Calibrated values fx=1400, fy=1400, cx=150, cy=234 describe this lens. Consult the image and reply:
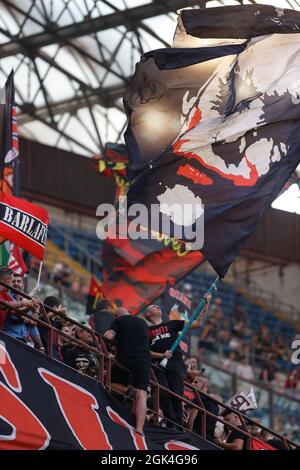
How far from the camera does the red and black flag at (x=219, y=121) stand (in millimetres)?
18000

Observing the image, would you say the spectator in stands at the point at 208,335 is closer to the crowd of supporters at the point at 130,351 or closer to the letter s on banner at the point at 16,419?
the crowd of supporters at the point at 130,351

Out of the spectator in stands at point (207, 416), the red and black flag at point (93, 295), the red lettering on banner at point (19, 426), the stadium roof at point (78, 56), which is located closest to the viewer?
the red lettering on banner at point (19, 426)

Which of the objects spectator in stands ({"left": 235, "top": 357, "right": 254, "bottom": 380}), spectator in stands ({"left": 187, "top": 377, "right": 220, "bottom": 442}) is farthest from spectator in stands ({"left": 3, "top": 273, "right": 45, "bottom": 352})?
spectator in stands ({"left": 235, "top": 357, "right": 254, "bottom": 380})

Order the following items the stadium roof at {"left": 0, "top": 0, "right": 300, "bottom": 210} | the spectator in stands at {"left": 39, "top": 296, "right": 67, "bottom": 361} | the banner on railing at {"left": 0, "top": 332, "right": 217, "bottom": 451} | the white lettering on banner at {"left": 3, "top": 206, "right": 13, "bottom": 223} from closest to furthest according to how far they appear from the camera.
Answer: the banner on railing at {"left": 0, "top": 332, "right": 217, "bottom": 451}
the spectator in stands at {"left": 39, "top": 296, "right": 67, "bottom": 361}
the white lettering on banner at {"left": 3, "top": 206, "right": 13, "bottom": 223}
the stadium roof at {"left": 0, "top": 0, "right": 300, "bottom": 210}

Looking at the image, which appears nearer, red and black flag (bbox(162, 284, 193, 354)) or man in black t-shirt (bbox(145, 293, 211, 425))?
man in black t-shirt (bbox(145, 293, 211, 425))

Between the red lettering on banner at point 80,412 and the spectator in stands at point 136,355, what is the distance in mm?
538

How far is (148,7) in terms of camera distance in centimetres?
3438

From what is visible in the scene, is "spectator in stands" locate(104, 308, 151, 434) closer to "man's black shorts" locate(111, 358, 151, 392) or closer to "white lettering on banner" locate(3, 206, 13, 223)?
"man's black shorts" locate(111, 358, 151, 392)

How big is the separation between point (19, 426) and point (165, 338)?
286 cm

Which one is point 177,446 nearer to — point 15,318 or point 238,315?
point 15,318

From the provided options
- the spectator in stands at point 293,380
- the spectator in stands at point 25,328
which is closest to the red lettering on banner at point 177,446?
the spectator in stands at point 25,328

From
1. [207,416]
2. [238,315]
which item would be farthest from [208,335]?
[207,416]

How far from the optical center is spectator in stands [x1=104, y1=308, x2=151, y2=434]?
1712 cm

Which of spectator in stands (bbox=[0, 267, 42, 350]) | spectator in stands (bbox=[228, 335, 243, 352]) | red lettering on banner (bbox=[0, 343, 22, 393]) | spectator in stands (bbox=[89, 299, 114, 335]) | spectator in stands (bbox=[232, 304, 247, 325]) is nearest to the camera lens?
red lettering on banner (bbox=[0, 343, 22, 393])
